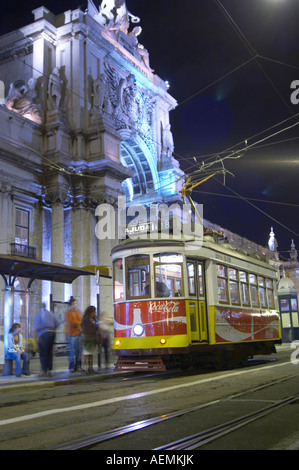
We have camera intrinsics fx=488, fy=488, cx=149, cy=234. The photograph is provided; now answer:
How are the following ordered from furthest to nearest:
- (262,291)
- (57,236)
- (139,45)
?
(139,45) < (57,236) < (262,291)

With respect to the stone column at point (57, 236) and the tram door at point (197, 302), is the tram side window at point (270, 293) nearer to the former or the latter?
the tram door at point (197, 302)

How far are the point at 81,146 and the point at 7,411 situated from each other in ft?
78.7

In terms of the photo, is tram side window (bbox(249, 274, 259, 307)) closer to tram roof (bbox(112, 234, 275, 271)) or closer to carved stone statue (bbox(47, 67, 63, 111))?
tram roof (bbox(112, 234, 275, 271))

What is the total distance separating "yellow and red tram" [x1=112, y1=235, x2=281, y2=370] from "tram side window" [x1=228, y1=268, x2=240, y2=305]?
0.09ft

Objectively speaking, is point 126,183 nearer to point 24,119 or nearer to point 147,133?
point 147,133

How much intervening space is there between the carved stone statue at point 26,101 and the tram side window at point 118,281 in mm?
19893

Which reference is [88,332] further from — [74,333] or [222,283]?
[222,283]

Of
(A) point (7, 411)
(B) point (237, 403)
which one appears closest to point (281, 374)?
(B) point (237, 403)

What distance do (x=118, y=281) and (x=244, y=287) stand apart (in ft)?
13.2

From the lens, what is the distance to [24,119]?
2816 cm

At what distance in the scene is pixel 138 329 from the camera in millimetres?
11219

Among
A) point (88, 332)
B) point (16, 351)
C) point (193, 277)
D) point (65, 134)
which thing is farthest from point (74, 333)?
point (65, 134)

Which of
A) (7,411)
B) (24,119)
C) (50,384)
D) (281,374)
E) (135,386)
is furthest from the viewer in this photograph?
(24,119)

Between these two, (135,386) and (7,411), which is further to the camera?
(135,386)
